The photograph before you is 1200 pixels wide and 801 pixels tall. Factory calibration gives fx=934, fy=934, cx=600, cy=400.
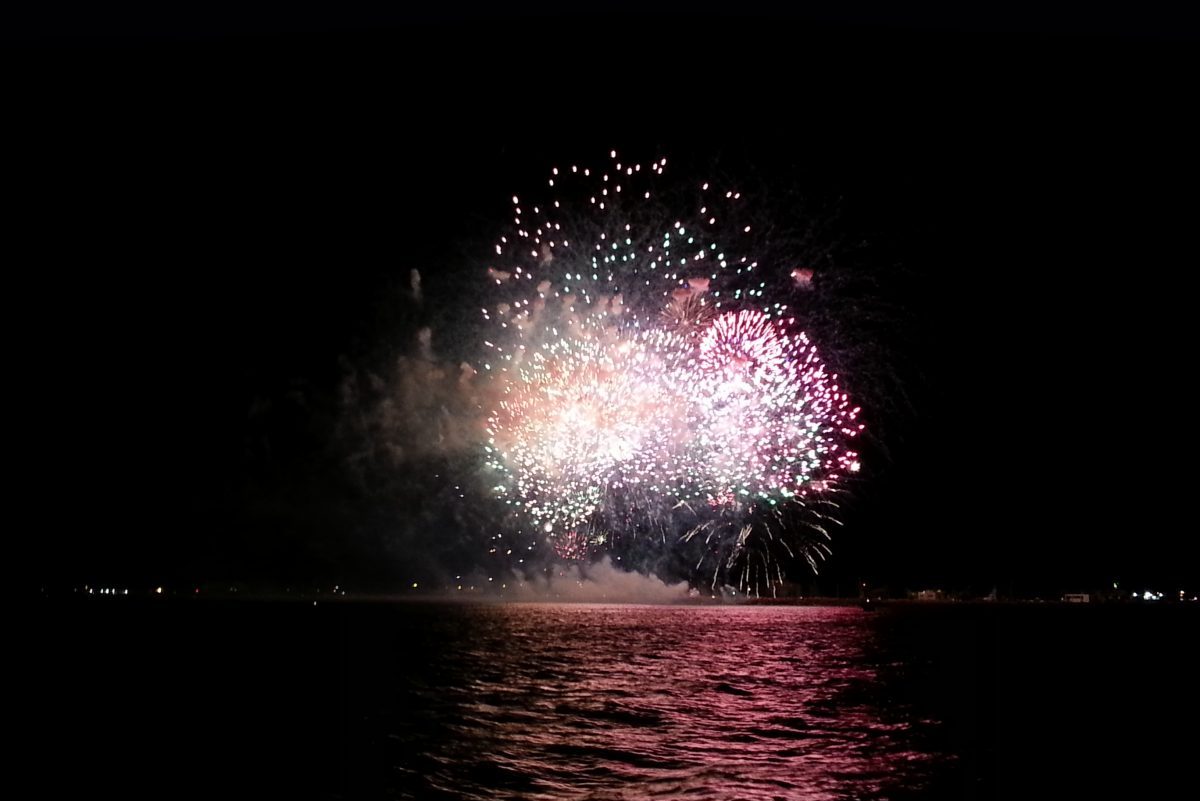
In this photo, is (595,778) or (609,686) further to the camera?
(609,686)

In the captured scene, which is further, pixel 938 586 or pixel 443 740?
pixel 938 586

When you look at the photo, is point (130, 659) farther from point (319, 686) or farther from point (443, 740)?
point (443, 740)

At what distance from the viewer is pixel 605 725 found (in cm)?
1745

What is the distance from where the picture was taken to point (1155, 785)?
45.0ft

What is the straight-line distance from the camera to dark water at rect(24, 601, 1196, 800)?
42.6ft

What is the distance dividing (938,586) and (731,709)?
176429mm

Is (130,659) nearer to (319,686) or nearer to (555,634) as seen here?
(319,686)

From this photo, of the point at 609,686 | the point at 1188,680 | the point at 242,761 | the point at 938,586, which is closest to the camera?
the point at 242,761

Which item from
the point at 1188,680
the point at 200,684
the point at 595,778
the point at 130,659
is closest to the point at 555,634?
the point at 130,659

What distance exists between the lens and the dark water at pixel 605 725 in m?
13.0

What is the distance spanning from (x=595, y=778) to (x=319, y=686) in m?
15.5

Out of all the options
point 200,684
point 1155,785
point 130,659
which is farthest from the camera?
point 130,659

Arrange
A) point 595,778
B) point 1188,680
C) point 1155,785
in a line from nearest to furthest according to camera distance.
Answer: point 595,778, point 1155,785, point 1188,680

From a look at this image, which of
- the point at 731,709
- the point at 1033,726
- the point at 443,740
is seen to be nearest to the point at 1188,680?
the point at 1033,726
